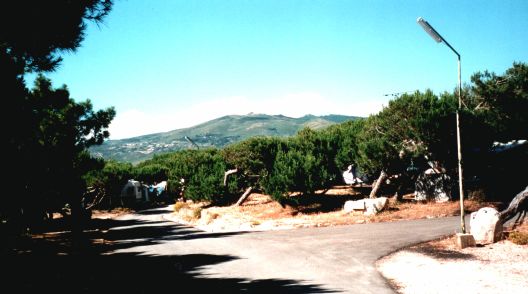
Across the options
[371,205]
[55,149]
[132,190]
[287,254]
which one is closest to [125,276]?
[287,254]

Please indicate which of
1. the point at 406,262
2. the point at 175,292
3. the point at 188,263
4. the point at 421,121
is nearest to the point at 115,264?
the point at 188,263

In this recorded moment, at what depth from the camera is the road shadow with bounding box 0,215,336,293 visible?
9.49 meters

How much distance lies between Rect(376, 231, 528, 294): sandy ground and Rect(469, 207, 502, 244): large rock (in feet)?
1.27

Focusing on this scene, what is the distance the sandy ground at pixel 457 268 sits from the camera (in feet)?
27.7

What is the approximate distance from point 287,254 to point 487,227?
7814 mm

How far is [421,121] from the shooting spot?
2244 cm

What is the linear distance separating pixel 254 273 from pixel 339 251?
4.17 metres

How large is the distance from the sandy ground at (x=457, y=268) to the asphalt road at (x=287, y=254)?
62cm

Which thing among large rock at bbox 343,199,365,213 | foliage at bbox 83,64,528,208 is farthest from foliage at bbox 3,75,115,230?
large rock at bbox 343,199,365,213

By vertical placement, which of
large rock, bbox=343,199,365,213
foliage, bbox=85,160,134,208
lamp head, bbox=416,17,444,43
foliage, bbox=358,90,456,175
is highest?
lamp head, bbox=416,17,444,43

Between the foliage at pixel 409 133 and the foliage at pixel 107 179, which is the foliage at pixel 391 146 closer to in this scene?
the foliage at pixel 409 133

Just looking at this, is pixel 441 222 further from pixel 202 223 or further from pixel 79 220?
pixel 79 220

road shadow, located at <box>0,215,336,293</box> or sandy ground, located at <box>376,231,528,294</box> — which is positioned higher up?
sandy ground, located at <box>376,231,528,294</box>

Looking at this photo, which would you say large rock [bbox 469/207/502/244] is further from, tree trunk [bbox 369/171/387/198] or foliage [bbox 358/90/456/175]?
tree trunk [bbox 369/171/387/198]
